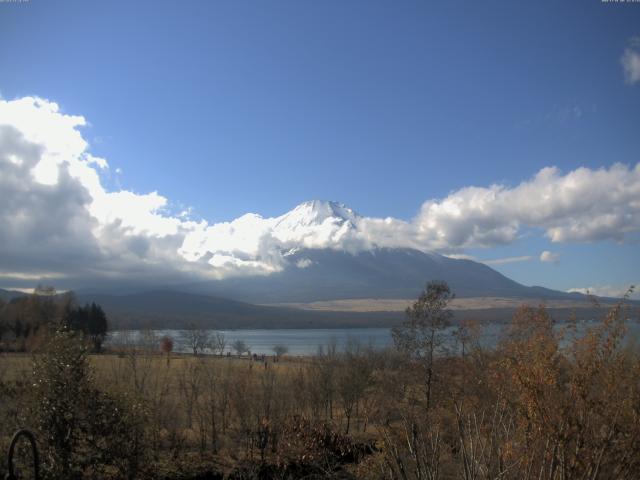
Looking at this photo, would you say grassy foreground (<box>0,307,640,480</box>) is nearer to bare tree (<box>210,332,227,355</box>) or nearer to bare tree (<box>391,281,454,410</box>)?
bare tree (<box>391,281,454,410</box>)

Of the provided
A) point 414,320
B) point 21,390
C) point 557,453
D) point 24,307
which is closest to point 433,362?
point 414,320

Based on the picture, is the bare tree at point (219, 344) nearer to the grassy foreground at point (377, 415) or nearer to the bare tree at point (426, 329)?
the grassy foreground at point (377, 415)

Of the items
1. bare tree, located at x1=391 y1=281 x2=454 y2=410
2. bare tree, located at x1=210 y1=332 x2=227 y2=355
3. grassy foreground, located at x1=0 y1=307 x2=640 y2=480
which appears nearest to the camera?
grassy foreground, located at x1=0 y1=307 x2=640 y2=480

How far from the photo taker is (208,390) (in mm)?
29719

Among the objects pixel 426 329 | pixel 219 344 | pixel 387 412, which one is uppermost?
pixel 426 329

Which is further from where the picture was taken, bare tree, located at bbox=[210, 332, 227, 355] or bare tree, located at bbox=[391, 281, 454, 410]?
bare tree, located at bbox=[210, 332, 227, 355]

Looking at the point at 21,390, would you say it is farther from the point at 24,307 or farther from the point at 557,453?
the point at 24,307

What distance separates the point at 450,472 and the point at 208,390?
15995 millimetres

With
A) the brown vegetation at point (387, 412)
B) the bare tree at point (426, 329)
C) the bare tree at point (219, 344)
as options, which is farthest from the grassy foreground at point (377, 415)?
the bare tree at point (219, 344)

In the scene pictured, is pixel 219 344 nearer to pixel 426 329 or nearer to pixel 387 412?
pixel 426 329

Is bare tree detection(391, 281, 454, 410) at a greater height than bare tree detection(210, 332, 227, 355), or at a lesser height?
greater

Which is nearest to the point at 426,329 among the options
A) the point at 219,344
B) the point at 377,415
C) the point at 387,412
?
the point at 377,415

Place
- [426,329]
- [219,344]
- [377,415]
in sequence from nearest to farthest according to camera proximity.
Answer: [377,415] → [426,329] → [219,344]

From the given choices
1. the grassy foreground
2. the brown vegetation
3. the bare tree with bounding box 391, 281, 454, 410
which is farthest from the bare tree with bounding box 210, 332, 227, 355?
the bare tree with bounding box 391, 281, 454, 410
